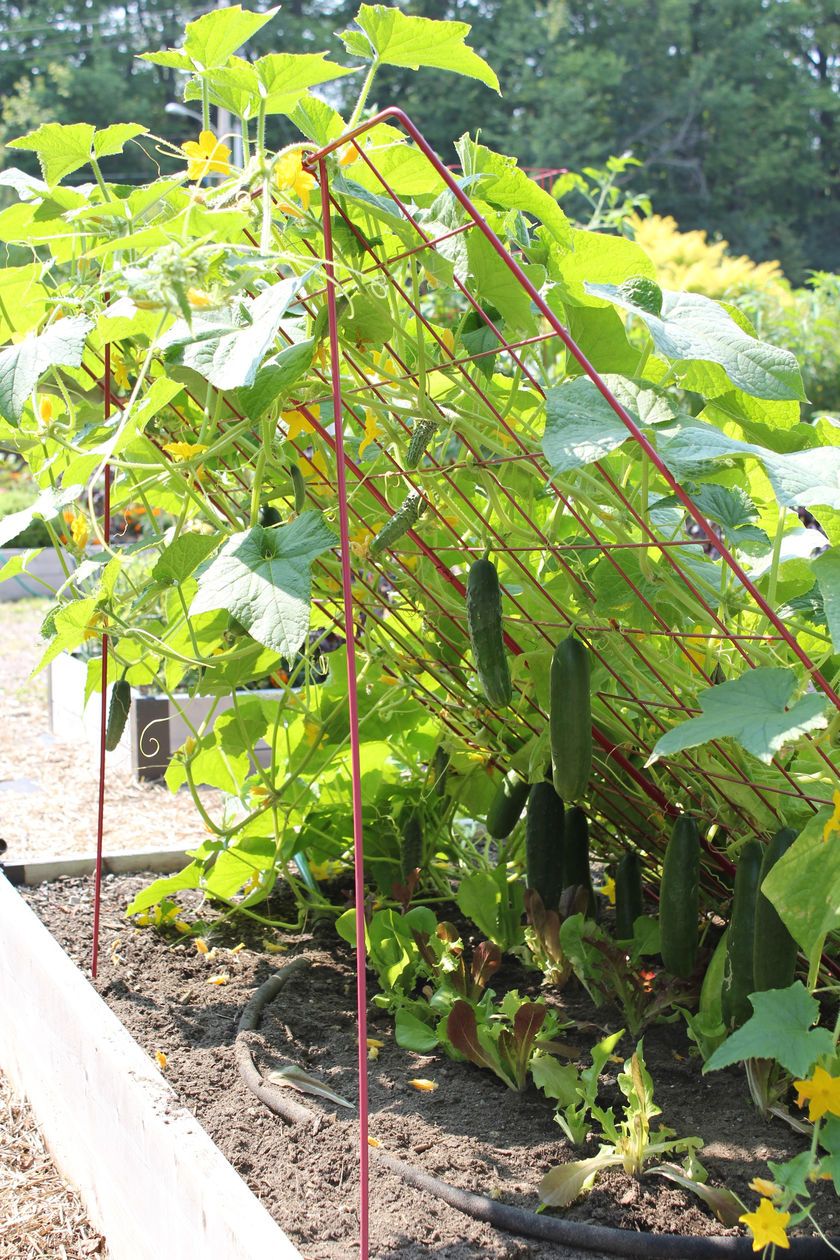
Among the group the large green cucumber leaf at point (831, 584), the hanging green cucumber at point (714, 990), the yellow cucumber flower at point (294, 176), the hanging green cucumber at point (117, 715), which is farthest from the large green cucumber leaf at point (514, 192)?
the hanging green cucumber at point (714, 990)

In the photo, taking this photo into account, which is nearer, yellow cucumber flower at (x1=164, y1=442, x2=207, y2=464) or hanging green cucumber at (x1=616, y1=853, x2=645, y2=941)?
yellow cucumber flower at (x1=164, y1=442, x2=207, y2=464)

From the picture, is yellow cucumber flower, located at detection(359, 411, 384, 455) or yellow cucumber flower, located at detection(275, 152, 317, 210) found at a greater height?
yellow cucumber flower, located at detection(275, 152, 317, 210)

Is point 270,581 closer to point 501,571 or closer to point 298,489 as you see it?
point 298,489

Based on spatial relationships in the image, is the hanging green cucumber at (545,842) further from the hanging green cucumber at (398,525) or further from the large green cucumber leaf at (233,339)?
the large green cucumber leaf at (233,339)

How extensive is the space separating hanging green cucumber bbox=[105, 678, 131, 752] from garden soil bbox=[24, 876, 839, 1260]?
1.57ft

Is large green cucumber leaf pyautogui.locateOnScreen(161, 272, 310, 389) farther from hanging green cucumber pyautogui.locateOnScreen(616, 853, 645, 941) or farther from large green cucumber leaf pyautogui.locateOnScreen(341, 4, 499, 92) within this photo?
hanging green cucumber pyautogui.locateOnScreen(616, 853, 645, 941)

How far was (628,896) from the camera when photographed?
Answer: 207 centimetres

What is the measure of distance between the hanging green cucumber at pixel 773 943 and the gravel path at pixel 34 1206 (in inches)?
39.9

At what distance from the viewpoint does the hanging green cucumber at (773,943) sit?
1.53 metres

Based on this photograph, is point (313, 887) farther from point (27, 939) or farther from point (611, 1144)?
point (611, 1144)

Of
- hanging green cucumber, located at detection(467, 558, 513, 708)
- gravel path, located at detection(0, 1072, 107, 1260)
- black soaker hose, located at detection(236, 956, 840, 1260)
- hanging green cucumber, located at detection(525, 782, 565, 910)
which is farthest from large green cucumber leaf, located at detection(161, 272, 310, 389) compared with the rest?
gravel path, located at detection(0, 1072, 107, 1260)

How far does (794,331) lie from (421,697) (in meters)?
5.72

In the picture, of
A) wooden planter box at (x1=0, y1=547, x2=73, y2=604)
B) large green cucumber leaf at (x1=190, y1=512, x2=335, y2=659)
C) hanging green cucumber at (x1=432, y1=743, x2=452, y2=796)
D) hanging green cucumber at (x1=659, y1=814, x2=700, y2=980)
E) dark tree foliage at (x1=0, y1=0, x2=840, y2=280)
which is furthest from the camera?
dark tree foliage at (x1=0, y1=0, x2=840, y2=280)

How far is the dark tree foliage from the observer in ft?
86.9
